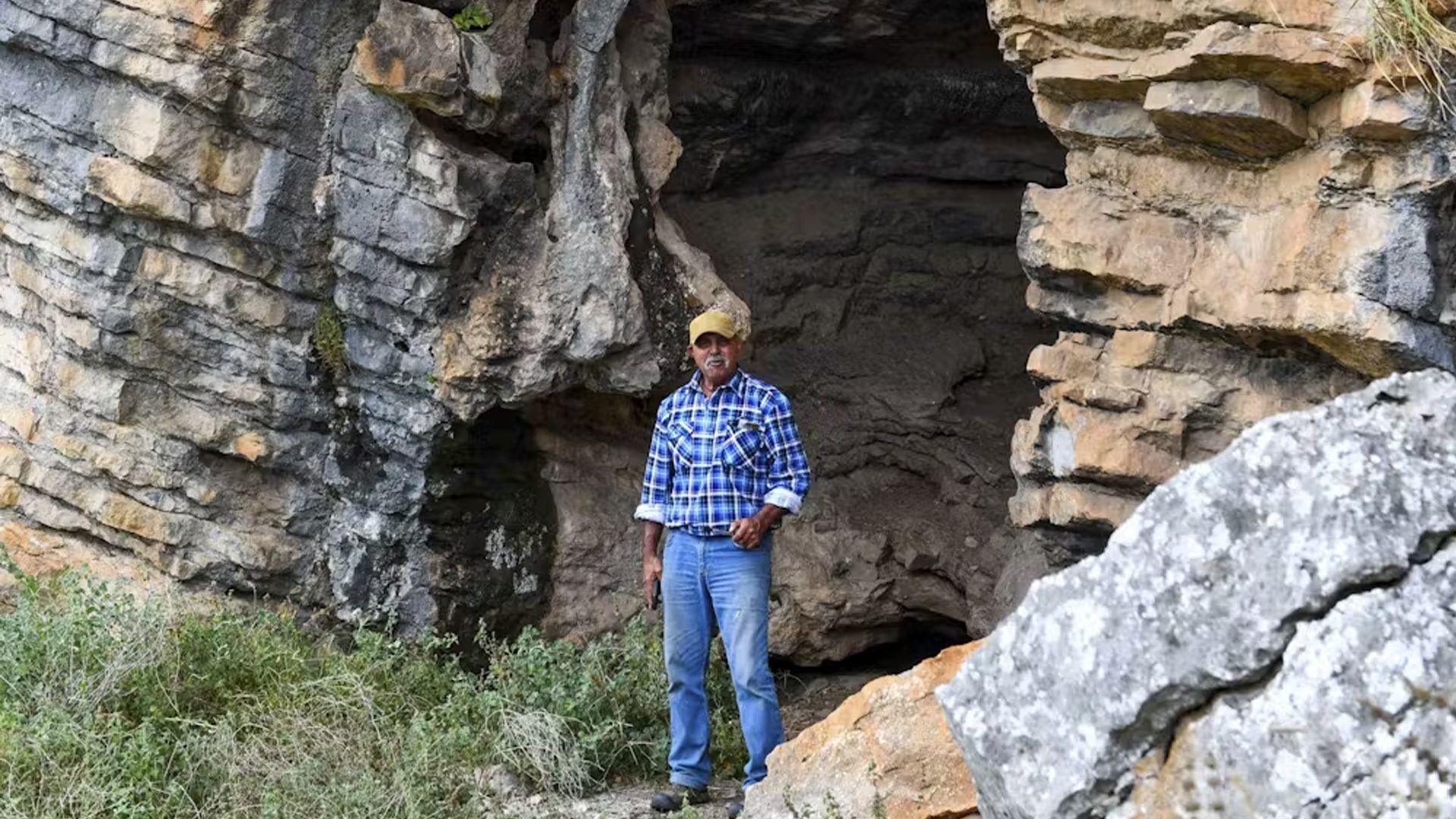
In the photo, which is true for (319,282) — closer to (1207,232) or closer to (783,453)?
(783,453)

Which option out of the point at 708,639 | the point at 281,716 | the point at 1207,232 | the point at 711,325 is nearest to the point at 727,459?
the point at 711,325

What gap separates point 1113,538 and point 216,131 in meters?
4.25

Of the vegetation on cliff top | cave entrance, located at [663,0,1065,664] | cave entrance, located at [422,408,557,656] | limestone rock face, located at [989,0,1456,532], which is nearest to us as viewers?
limestone rock face, located at [989,0,1456,532]

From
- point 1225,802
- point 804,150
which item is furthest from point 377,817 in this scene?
point 804,150

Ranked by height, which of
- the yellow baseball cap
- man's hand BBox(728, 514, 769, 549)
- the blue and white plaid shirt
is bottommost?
man's hand BBox(728, 514, 769, 549)

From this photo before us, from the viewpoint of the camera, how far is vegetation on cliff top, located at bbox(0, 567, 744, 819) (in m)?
5.08

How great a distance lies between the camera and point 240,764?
529 cm

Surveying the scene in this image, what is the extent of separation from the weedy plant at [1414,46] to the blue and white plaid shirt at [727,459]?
2.11 meters

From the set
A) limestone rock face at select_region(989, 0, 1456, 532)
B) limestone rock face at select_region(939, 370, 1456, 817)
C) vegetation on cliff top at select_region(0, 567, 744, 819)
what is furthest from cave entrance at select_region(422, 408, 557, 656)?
limestone rock face at select_region(939, 370, 1456, 817)

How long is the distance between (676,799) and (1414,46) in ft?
10.6

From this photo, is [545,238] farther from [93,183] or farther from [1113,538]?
[1113,538]

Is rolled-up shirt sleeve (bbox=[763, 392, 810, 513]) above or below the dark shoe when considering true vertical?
above

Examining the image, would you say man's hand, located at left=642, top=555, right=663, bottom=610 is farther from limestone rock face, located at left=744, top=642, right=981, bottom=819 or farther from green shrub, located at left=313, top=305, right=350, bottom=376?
green shrub, located at left=313, top=305, right=350, bottom=376

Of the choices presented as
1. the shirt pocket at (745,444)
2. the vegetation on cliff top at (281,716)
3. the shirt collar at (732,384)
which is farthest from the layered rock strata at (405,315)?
the shirt pocket at (745,444)
